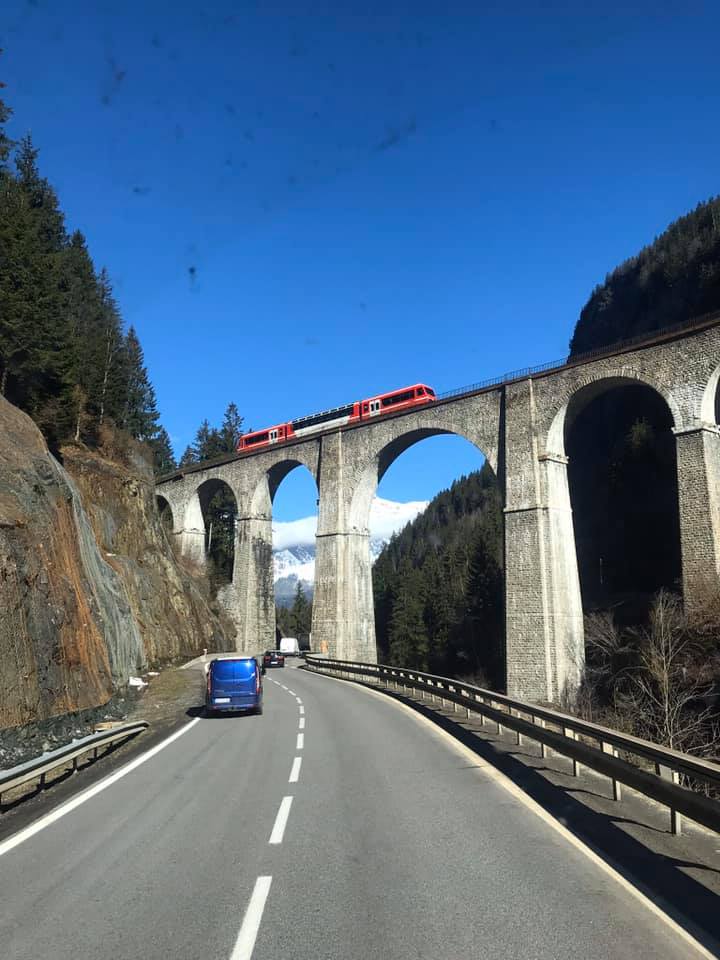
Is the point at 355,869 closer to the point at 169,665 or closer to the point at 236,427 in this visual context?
the point at 169,665

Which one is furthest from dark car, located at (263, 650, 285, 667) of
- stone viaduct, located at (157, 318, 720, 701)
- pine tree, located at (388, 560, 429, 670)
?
pine tree, located at (388, 560, 429, 670)

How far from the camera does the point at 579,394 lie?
36281mm

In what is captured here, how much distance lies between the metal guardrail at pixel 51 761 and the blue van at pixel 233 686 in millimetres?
4620

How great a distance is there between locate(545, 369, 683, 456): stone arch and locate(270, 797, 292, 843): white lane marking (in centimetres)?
2886

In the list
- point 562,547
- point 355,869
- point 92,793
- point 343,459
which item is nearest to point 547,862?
point 355,869

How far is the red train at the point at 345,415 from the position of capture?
4634 centimetres

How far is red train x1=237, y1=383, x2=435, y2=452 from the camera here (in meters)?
46.3

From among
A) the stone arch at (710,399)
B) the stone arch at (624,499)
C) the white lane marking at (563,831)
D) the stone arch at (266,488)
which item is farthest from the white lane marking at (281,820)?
the stone arch at (266,488)

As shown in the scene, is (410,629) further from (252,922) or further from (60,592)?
(252,922)

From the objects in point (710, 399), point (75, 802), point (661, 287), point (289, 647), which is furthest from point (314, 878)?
point (661, 287)

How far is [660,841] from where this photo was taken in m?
6.96

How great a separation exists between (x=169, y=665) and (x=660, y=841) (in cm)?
3301

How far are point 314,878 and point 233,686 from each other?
50.3 feet

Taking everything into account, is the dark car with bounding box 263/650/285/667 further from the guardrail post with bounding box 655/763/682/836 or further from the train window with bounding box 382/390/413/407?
the guardrail post with bounding box 655/763/682/836
